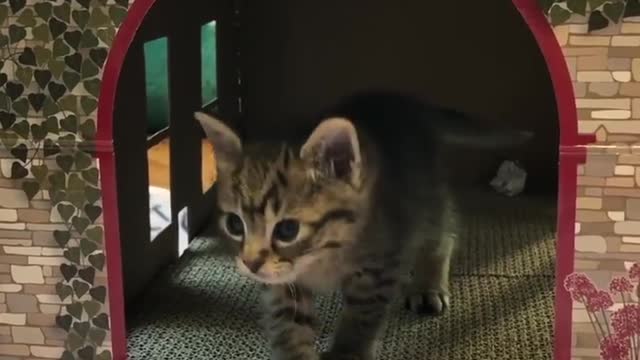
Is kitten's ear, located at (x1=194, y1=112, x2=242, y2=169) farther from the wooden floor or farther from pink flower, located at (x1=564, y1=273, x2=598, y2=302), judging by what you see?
pink flower, located at (x1=564, y1=273, x2=598, y2=302)

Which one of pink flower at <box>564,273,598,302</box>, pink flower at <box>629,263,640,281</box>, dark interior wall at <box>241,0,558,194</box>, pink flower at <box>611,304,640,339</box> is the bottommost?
pink flower at <box>611,304,640,339</box>

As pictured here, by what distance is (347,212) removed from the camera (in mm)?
1029

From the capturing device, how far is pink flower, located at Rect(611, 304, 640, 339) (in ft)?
3.29

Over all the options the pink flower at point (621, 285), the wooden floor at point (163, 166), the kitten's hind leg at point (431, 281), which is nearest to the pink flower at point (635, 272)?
the pink flower at point (621, 285)

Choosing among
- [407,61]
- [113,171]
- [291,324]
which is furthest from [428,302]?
[113,171]

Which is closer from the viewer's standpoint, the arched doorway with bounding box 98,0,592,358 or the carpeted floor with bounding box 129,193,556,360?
the arched doorway with bounding box 98,0,592,358

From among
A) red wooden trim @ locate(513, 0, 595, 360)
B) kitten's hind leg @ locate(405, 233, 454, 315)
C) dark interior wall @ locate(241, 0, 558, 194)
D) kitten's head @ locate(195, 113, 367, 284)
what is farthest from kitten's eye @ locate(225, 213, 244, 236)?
red wooden trim @ locate(513, 0, 595, 360)

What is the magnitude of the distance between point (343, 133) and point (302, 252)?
13 cm

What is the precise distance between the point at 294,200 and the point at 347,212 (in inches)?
2.4

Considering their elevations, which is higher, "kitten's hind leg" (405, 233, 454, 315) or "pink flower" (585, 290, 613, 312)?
"pink flower" (585, 290, 613, 312)

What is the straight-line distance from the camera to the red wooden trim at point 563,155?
37.3 inches

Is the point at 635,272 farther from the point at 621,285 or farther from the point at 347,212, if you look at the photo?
the point at 347,212

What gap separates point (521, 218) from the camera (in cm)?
113

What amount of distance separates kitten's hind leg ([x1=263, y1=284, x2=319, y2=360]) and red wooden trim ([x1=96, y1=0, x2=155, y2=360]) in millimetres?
172
